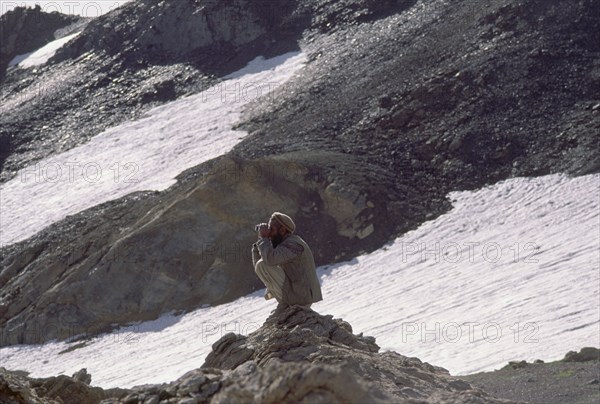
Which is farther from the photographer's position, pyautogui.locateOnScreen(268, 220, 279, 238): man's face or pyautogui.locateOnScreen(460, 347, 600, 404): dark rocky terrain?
pyautogui.locateOnScreen(460, 347, 600, 404): dark rocky terrain

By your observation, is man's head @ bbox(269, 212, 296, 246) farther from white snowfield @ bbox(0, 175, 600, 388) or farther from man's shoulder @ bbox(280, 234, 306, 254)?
white snowfield @ bbox(0, 175, 600, 388)

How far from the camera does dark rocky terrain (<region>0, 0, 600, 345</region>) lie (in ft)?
117

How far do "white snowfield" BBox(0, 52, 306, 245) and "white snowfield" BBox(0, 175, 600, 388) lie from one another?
11197mm

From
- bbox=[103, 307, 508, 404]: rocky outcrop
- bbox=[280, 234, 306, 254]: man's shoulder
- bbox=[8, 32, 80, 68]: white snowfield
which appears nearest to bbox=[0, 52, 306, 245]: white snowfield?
bbox=[8, 32, 80, 68]: white snowfield

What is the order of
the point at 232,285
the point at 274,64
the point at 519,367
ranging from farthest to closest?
the point at 274,64 → the point at 232,285 → the point at 519,367

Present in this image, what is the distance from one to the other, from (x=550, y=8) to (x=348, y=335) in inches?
1398

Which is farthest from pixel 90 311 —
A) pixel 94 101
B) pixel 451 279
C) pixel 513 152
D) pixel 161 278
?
pixel 94 101

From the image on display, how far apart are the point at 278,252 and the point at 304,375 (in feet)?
21.0

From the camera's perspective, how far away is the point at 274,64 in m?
56.9

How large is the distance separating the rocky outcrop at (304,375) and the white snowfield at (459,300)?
33.1 ft

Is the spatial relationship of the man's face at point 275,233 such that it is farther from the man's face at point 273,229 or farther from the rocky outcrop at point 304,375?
the rocky outcrop at point 304,375

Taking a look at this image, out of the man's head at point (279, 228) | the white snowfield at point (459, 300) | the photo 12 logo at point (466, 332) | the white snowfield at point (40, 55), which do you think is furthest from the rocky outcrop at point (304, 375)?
the white snowfield at point (40, 55)

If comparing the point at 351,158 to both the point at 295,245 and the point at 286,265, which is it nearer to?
the point at 286,265

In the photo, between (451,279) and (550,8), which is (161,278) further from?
(550,8)
